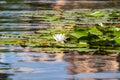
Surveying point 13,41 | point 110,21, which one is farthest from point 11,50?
point 110,21

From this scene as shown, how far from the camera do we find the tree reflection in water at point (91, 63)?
3235mm

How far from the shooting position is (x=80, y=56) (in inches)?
146

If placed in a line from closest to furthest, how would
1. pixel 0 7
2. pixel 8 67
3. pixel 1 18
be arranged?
pixel 8 67 < pixel 1 18 < pixel 0 7

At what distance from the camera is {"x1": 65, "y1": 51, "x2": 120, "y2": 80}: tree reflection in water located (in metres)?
3.24

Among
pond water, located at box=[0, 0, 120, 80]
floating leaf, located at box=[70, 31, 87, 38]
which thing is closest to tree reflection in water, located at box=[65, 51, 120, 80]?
pond water, located at box=[0, 0, 120, 80]

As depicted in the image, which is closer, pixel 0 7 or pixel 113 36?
pixel 113 36

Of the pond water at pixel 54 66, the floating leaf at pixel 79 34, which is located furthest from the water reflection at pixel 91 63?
the floating leaf at pixel 79 34

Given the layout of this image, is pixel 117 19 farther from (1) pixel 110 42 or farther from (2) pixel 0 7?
(2) pixel 0 7

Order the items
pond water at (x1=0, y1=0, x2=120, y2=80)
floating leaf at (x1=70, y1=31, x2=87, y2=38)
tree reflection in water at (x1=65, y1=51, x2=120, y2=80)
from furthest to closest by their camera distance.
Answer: floating leaf at (x1=70, y1=31, x2=87, y2=38) → tree reflection in water at (x1=65, y1=51, x2=120, y2=80) → pond water at (x1=0, y1=0, x2=120, y2=80)

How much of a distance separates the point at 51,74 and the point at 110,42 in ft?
3.55

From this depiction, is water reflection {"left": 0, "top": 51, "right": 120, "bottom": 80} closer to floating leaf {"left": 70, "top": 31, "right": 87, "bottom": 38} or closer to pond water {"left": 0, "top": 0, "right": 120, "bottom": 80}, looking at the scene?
pond water {"left": 0, "top": 0, "right": 120, "bottom": 80}

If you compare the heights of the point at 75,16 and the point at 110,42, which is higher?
the point at 75,16

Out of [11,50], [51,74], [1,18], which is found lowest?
[51,74]

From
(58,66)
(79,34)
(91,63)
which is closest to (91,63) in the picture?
(91,63)
